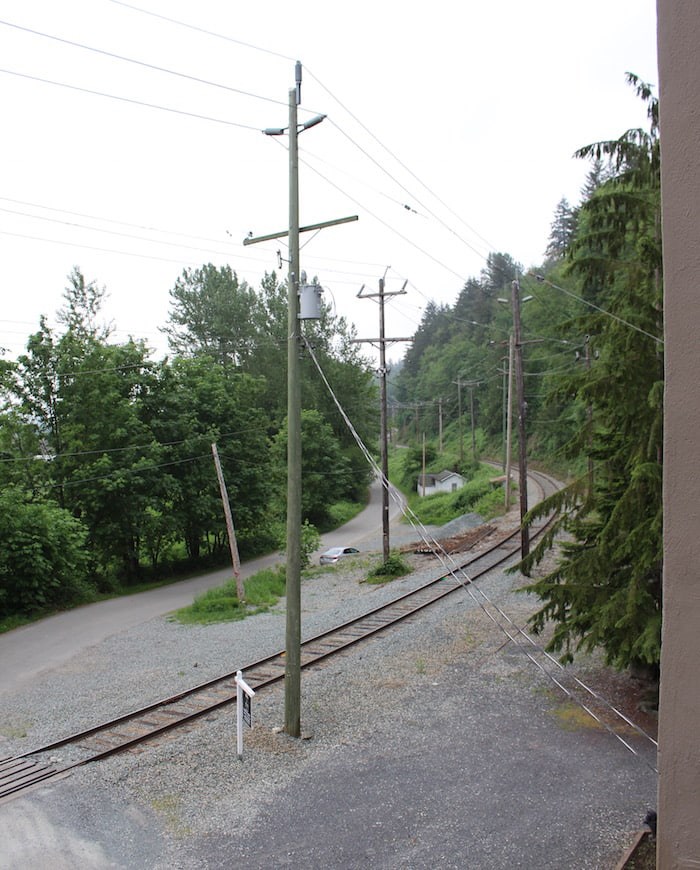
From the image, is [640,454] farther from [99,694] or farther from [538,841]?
[99,694]

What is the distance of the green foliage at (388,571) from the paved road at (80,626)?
267 inches

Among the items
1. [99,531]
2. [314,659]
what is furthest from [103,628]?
[314,659]

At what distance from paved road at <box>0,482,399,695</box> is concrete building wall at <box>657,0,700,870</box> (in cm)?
1375

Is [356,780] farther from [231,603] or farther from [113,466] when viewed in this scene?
[113,466]

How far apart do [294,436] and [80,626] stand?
1445 centimetres

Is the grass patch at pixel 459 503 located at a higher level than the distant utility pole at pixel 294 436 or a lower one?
lower

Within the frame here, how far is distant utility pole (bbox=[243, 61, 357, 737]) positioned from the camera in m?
9.98

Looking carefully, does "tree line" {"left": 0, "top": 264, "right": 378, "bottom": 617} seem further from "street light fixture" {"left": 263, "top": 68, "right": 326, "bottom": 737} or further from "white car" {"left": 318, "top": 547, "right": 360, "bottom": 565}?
"street light fixture" {"left": 263, "top": 68, "right": 326, "bottom": 737}

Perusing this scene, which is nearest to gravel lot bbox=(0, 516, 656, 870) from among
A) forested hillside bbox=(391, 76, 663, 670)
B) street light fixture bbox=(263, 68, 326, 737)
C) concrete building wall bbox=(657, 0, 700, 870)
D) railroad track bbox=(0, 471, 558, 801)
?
railroad track bbox=(0, 471, 558, 801)

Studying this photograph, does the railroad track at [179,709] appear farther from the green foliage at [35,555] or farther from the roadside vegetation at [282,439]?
the green foliage at [35,555]

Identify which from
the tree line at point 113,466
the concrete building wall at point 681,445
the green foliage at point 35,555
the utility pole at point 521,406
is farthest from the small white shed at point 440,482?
the concrete building wall at point 681,445

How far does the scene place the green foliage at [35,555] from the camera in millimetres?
21844

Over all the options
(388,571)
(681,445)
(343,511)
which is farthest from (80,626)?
(343,511)

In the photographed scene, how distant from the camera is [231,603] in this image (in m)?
21.5
